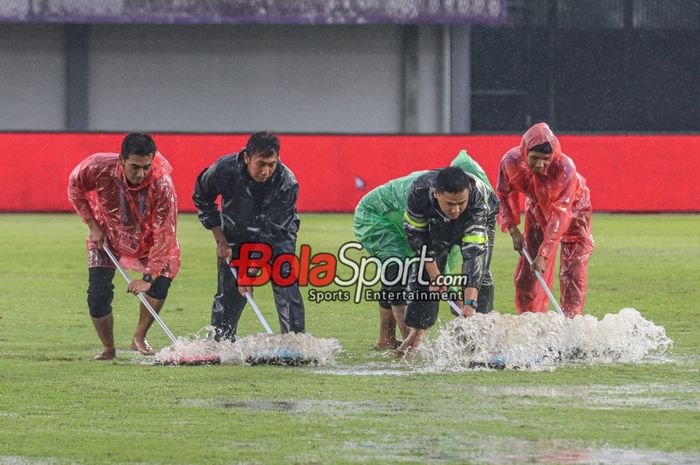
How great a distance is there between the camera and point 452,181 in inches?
436

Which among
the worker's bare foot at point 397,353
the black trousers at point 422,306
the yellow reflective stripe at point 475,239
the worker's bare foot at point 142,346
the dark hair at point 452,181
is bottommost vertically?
the worker's bare foot at point 397,353

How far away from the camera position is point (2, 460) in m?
7.80

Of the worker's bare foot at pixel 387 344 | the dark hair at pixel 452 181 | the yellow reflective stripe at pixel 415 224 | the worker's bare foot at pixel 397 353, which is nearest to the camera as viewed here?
the dark hair at pixel 452 181

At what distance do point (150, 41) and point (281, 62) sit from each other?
3091 millimetres

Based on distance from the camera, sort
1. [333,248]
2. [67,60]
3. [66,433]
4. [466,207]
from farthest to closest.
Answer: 1. [67,60]
2. [333,248]
3. [466,207]
4. [66,433]

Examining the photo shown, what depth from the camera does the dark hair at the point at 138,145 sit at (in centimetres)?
1140

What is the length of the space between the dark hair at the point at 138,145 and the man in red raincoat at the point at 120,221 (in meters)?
0.23

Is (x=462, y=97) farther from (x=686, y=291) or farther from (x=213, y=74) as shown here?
(x=686, y=291)

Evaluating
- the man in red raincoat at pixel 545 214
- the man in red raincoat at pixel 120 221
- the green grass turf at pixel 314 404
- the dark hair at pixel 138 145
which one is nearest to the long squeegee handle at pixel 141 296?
the man in red raincoat at pixel 120 221

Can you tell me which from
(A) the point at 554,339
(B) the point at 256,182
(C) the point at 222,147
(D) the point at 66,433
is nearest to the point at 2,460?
(D) the point at 66,433

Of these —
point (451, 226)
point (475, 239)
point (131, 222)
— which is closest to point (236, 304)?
point (131, 222)

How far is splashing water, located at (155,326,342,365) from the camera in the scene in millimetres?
11547

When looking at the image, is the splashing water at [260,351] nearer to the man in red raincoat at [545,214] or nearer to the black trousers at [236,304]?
the black trousers at [236,304]

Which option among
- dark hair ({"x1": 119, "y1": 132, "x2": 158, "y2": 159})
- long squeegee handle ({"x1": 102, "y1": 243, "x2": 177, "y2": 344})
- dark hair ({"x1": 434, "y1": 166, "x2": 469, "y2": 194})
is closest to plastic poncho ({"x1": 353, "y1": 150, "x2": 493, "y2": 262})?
dark hair ({"x1": 434, "y1": 166, "x2": 469, "y2": 194})
